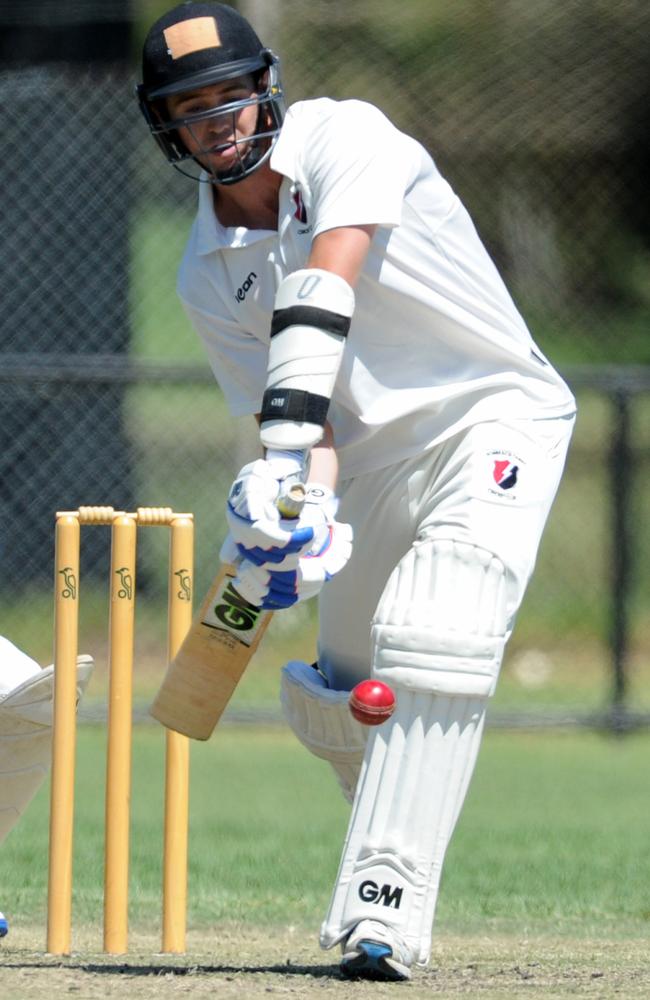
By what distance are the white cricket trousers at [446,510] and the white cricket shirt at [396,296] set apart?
38mm

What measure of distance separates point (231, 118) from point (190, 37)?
171 mm

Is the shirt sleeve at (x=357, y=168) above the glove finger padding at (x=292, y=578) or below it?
above

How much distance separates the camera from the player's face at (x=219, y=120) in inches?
144

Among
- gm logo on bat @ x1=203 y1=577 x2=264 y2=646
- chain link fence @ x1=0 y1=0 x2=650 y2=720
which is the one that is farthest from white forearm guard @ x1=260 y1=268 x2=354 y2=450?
chain link fence @ x1=0 y1=0 x2=650 y2=720

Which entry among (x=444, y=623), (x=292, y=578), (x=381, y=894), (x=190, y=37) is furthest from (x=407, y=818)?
(x=190, y=37)

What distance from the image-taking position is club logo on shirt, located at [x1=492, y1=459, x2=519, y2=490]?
362 cm

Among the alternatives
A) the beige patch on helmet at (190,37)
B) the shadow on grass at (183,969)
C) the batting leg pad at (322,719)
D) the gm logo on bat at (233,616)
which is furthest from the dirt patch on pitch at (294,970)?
the beige patch on helmet at (190,37)

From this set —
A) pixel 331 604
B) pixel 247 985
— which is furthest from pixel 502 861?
pixel 247 985

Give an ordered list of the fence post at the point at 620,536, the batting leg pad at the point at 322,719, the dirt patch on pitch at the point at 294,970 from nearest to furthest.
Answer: the dirt patch on pitch at the point at 294,970
the batting leg pad at the point at 322,719
the fence post at the point at 620,536

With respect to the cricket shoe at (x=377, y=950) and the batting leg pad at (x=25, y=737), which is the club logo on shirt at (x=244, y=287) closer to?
the batting leg pad at (x=25, y=737)

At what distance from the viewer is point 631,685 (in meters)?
9.41

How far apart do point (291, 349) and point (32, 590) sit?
613 cm

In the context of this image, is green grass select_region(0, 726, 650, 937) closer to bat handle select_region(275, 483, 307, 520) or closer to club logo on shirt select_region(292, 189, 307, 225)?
bat handle select_region(275, 483, 307, 520)

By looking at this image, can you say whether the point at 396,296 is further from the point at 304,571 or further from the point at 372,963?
the point at 372,963
